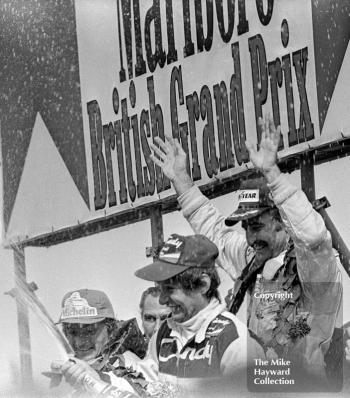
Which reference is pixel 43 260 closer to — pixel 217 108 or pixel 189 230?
pixel 189 230

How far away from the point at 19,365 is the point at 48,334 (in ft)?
1.08

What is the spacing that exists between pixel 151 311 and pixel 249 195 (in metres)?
0.61

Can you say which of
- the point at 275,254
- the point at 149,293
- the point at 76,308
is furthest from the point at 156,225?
the point at 275,254

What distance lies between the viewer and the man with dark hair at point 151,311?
4.39 meters

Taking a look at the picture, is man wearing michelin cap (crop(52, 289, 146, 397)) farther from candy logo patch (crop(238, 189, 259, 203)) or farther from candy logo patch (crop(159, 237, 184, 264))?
candy logo patch (crop(238, 189, 259, 203))

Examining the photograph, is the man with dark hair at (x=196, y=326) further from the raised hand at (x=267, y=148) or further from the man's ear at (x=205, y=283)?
the raised hand at (x=267, y=148)

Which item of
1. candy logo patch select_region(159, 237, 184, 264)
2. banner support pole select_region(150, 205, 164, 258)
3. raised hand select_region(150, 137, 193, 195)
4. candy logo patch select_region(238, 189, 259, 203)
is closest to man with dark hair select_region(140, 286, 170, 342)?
banner support pole select_region(150, 205, 164, 258)

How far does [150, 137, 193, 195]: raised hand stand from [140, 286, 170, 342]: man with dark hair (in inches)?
14.6

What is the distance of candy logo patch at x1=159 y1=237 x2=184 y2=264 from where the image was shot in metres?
4.08

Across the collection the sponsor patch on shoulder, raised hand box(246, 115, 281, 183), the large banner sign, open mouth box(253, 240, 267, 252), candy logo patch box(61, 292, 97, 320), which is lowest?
the sponsor patch on shoulder

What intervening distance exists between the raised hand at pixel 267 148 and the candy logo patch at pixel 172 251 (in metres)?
0.36

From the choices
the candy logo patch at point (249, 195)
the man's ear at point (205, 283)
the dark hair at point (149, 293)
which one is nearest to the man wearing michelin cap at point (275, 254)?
the candy logo patch at point (249, 195)

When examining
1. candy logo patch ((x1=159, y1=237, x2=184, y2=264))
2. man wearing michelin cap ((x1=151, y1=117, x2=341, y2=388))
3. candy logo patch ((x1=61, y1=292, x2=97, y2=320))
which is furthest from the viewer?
candy logo patch ((x1=61, y1=292, x2=97, y2=320))

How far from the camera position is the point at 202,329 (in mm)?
4012
